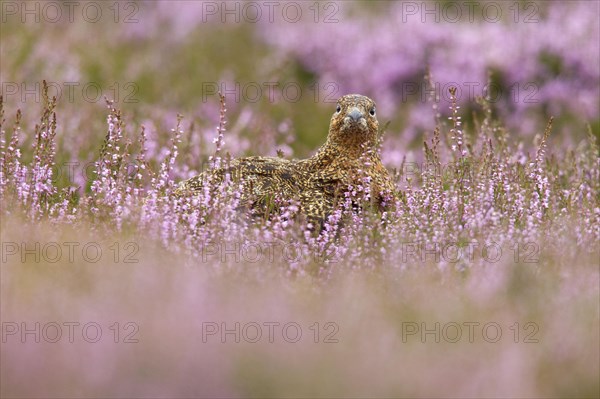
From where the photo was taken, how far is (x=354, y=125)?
567 centimetres

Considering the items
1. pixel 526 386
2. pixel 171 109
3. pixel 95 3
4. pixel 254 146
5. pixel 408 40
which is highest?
pixel 95 3

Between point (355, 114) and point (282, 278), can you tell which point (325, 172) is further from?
point (282, 278)

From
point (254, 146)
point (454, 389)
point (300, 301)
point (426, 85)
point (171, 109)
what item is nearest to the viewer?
point (454, 389)

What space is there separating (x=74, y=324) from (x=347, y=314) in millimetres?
945

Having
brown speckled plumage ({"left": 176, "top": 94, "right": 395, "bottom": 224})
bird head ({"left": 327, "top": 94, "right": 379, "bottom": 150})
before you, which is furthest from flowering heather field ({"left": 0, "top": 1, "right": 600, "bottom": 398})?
bird head ({"left": 327, "top": 94, "right": 379, "bottom": 150})

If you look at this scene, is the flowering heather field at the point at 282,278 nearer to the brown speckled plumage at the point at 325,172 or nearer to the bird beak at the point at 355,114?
the brown speckled plumage at the point at 325,172

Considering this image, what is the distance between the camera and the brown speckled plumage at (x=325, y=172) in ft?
17.3

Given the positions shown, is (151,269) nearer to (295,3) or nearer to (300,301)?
(300,301)

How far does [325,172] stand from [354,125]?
35 cm

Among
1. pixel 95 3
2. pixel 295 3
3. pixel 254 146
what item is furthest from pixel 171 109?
pixel 295 3

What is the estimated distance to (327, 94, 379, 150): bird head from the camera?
568 centimetres

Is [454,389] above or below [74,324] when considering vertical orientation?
below

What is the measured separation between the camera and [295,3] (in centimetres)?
1655

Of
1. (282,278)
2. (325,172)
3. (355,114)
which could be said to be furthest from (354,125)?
(282,278)
